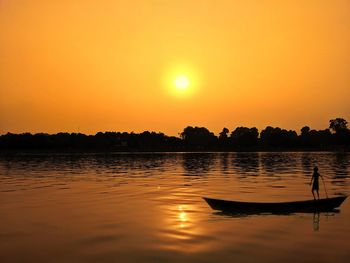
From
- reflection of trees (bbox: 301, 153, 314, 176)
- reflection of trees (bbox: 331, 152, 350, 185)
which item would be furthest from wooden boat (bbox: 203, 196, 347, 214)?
reflection of trees (bbox: 301, 153, 314, 176)

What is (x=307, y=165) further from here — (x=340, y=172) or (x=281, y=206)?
(x=281, y=206)

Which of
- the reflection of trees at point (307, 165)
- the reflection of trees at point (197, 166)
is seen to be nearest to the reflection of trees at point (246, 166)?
the reflection of trees at point (197, 166)

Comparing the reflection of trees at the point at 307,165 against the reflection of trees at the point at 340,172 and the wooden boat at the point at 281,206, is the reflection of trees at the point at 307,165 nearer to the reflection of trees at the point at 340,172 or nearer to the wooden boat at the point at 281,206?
the reflection of trees at the point at 340,172

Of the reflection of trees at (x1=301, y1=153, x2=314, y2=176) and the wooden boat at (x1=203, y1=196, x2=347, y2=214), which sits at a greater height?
the reflection of trees at (x1=301, y1=153, x2=314, y2=176)

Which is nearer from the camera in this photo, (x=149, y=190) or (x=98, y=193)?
(x=98, y=193)

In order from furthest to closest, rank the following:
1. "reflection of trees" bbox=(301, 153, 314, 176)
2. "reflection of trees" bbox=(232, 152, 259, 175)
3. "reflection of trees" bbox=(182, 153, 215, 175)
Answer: "reflection of trees" bbox=(182, 153, 215, 175), "reflection of trees" bbox=(232, 152, 259, 175), "reflection of trees" bbox=(301, 153, 314, 176)

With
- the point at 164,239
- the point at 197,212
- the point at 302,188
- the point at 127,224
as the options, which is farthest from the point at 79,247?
the point at 302,188

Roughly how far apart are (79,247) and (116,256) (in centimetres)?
282

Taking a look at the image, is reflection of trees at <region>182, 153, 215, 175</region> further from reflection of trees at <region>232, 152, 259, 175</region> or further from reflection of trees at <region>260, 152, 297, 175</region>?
reflection of trees at <region>260, 152, 297, 175</region>

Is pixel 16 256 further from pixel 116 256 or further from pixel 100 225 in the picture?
pixel 100 225

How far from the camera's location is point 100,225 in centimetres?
2791

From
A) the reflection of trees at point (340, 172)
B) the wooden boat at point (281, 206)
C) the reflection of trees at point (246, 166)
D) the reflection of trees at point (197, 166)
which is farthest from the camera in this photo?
the reflection of trees at point (197, 166)

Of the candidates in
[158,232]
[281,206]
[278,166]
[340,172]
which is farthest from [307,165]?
[158,232]

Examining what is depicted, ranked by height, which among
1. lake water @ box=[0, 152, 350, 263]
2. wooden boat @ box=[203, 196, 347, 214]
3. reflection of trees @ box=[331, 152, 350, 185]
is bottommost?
lake water @ box=[0, 152, 350, 263]
